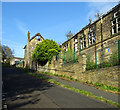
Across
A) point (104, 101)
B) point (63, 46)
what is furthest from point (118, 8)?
point (63, 46)

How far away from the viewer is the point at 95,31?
1688 centimetres

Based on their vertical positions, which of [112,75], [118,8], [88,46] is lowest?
[112,75]

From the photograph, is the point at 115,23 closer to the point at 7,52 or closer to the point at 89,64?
the point at 89,64

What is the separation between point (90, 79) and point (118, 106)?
542cm

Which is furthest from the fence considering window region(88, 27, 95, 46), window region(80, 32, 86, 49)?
window region(80, 32, 86, 49)

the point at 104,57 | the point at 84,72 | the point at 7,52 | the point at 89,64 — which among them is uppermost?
the point at 7,52

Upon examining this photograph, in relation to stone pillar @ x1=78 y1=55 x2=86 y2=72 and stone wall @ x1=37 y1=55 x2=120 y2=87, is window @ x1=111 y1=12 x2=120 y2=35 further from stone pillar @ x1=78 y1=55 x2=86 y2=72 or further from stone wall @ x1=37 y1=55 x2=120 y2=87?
stone wall @ x1=37 y1=55 x2=120 y2=87

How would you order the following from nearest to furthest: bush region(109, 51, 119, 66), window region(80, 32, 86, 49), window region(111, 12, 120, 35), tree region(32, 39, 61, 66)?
1. bush region(109, 51, 119, 66)
2. window region(111, 12, 120, 35)
3. tree region(32, 39, 61, 66)
4. window region(80, 32, 86, 49)

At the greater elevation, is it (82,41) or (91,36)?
(91,36)

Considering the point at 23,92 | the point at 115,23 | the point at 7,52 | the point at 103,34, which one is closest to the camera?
the point at 23,92

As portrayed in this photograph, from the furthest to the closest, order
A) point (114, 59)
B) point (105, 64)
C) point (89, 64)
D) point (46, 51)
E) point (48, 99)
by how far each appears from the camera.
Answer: point (46, 51) → point (89, 64) → point (105, 64) → point (114, 59) → point (48, 99)

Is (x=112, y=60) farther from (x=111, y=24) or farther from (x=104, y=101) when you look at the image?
(x=111, y=24)

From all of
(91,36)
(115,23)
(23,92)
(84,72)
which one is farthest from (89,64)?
(91,36)

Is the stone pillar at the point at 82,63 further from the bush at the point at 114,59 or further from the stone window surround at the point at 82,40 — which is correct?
the stone window surround at the point at 82,40
